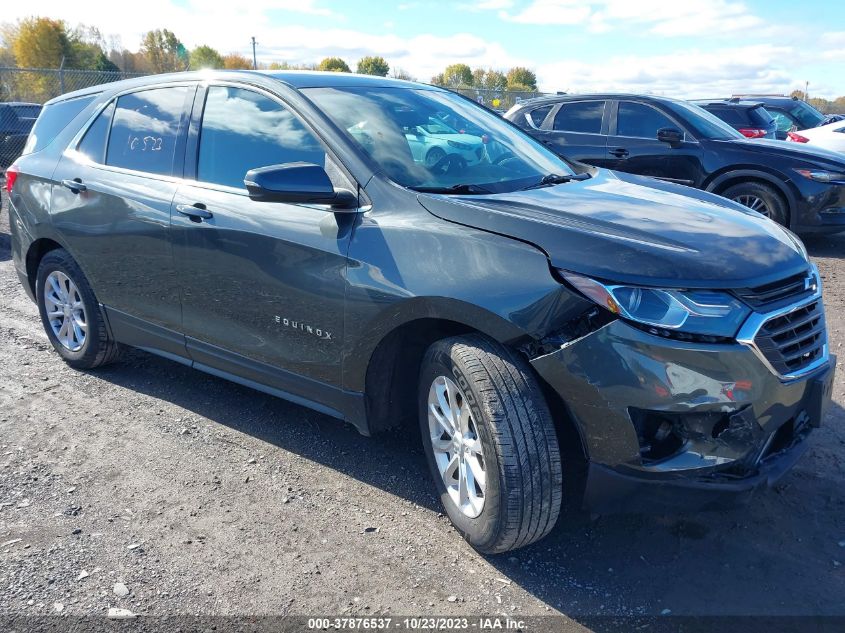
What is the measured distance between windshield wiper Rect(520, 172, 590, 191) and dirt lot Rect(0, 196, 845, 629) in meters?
1.45

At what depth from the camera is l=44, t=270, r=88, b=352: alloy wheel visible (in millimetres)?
4543

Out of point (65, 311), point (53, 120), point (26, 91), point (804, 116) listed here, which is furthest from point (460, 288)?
point (26, 91)

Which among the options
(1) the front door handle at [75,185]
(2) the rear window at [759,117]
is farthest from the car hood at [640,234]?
(2) the rear window at [759,117]

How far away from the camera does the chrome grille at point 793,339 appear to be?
2.38 m

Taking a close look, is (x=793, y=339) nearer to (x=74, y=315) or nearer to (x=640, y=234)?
(x=640, y=234)

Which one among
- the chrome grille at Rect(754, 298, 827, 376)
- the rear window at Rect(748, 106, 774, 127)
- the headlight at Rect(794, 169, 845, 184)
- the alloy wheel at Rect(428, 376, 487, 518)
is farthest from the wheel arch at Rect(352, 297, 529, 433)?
the rear window at Rect(748, 106, 774, 127)

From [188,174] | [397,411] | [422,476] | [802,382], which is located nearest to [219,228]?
[188,174]

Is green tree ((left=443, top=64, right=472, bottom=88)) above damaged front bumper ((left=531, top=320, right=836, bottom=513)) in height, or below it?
above

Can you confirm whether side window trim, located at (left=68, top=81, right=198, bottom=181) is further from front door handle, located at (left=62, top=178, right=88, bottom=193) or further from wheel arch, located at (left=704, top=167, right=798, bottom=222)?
wheel arch, located at (left=704, top=167, right=798, bottom=222)

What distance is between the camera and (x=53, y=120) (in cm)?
474

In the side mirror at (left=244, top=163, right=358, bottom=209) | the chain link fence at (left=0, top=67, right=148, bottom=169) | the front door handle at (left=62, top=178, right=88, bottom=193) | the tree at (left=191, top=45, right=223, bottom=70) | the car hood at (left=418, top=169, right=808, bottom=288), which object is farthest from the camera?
the tree at (left=191, top=45, right=223, bottom=70)

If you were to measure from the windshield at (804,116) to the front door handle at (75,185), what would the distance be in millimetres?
14672

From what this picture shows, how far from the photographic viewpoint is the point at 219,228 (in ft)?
11.2

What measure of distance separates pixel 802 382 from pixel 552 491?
0.94 m
